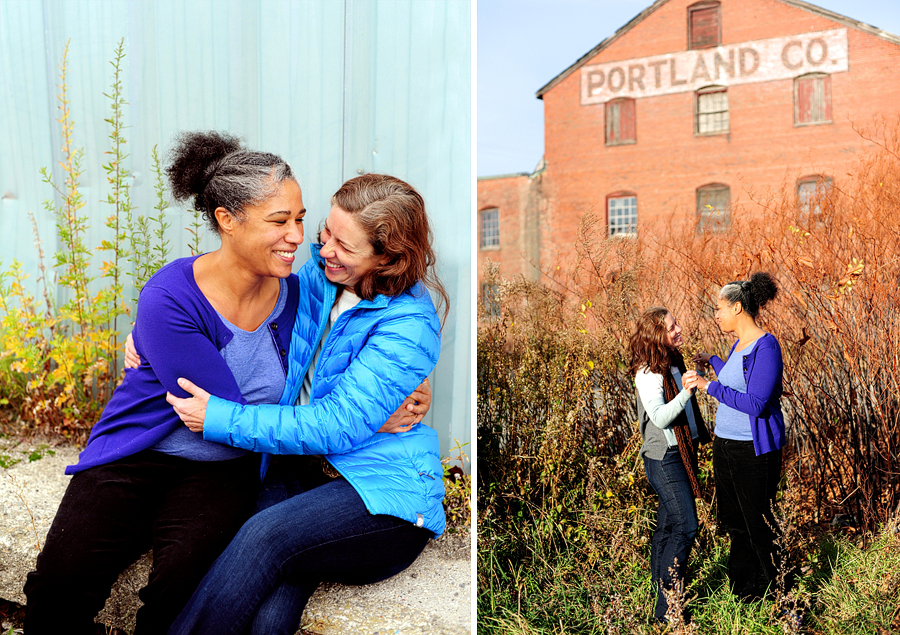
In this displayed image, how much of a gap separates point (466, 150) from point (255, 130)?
3.38ft

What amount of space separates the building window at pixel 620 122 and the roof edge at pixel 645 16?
175 mm

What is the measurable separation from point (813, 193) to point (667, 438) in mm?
879

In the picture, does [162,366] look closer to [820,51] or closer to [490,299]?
[490,299]

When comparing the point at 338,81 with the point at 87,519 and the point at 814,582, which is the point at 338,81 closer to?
the point at 87,519

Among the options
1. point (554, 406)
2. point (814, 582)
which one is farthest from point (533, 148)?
point (814, 582)

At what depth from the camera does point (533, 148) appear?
2.58 meters

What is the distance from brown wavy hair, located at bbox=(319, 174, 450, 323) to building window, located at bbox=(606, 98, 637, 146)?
71 centimetres

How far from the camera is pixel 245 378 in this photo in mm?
2533

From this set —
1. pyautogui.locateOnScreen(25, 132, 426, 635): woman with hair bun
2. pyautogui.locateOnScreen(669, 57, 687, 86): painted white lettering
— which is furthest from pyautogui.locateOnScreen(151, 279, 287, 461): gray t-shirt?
pyautogui.locateOnScreen(669, 57, 687, 86): painted white lettering

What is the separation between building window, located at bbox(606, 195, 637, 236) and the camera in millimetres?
2420

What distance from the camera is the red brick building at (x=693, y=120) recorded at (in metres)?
2.22

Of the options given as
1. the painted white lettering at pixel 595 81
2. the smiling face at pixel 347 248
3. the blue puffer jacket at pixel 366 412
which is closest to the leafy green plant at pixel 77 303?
the smiling face at pixel 347 248

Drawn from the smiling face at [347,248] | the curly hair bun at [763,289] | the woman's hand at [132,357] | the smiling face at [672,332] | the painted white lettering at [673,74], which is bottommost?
the woman's hand at [132,357]

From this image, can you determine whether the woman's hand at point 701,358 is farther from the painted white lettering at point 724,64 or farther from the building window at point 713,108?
the painted white lettering at point 724,64
